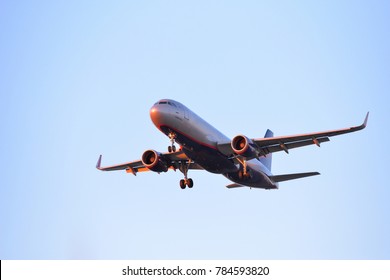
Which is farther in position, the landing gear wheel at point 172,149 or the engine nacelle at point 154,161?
the engine nacelle at point 154,161

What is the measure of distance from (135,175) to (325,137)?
673 inches

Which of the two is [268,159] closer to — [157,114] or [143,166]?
[143,166]

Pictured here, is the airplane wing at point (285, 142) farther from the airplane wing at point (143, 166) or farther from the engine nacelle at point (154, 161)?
the engine nacelle at point (154, 161)

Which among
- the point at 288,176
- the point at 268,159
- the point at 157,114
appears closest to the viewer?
the point at 157,114

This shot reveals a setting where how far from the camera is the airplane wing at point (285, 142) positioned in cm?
5596

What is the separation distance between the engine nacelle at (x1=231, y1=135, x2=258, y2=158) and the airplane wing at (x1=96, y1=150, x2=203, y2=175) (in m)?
4.16

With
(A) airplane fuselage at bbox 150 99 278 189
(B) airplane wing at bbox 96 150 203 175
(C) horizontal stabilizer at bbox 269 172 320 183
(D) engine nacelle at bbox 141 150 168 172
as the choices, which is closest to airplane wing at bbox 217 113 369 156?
(A) airplane fuselage at bbox 150 99 278 189

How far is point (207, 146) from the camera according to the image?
55625 mm

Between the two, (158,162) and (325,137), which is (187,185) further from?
(325,137)

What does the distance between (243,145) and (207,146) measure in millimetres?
2644

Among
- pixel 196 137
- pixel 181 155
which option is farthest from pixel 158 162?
pixel 196 137

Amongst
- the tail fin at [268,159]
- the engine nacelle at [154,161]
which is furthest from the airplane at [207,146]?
the tail fin at [268,159]

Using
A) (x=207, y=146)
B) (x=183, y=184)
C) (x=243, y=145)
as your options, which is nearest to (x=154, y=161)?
(x=183, y=184)

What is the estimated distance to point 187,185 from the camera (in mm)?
60000
